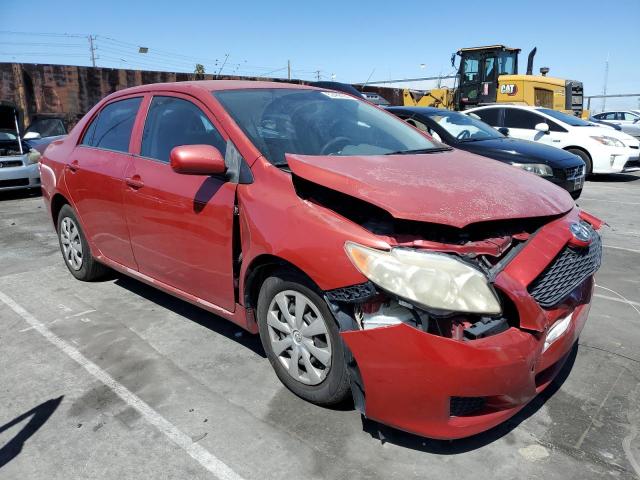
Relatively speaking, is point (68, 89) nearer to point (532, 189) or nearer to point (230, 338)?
point (230, 338)

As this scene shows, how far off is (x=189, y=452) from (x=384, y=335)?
1089 millimetres

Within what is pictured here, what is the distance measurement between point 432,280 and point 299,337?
34.0 inches

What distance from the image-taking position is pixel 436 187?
99.6 inches

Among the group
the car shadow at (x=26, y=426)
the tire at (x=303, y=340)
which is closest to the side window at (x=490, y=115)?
the tire at (x=303, y=340)

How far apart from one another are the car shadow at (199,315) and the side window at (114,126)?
1253 mm

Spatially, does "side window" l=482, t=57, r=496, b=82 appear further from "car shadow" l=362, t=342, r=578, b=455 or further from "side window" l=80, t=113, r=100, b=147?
"car shadow" l=362, t=342, r=578, b=455

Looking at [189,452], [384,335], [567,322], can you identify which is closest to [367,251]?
[384,335]

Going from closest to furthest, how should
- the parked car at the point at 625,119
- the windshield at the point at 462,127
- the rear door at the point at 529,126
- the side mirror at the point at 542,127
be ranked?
the windshield at the point at 462,127 → the side mirror at the point at 542,127 → the rear door at the point at 529,126 → the parked car at the point at 625,119

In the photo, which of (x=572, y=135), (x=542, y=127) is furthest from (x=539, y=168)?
(x=572, y=135)


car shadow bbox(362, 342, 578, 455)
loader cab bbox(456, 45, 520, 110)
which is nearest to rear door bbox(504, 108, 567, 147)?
loader cab bbox(456, 45, 520, 110)

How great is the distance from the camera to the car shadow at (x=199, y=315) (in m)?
3.54

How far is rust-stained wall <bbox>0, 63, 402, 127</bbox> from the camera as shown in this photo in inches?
599

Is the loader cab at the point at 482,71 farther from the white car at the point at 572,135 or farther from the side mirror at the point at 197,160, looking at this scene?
the side mirror at the point at 197,160

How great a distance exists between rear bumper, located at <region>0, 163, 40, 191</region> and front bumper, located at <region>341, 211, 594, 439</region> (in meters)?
9.02
